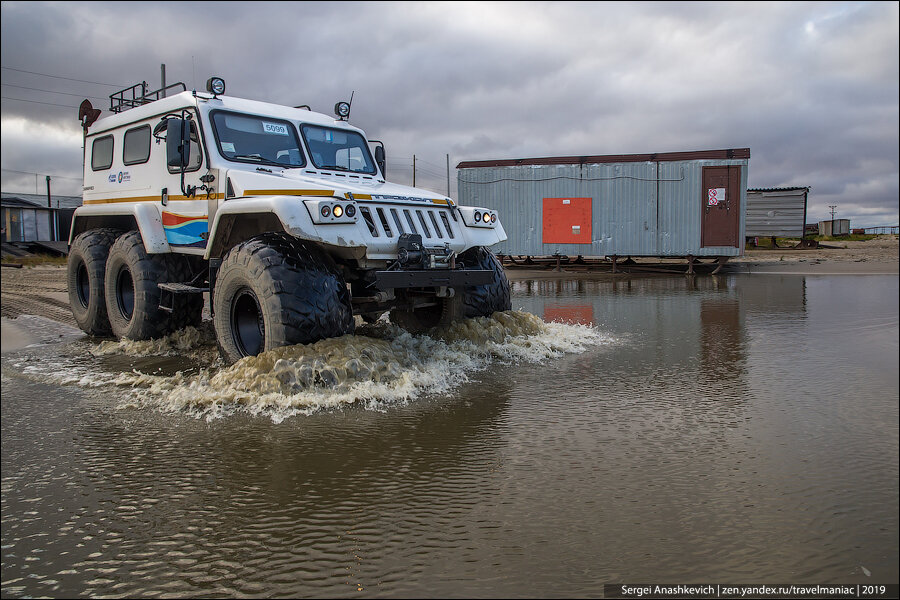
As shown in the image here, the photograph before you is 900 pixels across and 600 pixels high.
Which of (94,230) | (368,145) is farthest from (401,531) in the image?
(94,230)

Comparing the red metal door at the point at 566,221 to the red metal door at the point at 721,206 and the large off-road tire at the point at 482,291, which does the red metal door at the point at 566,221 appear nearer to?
the red metal door at the point at 721,206

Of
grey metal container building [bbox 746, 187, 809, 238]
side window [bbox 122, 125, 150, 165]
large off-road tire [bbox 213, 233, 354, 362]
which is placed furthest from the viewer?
grey metal container building [bbox 746, 187, 809, 238]

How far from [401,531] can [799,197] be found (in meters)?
30.6

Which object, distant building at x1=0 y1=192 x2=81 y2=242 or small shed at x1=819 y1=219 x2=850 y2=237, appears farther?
small shed at x1=819 y1=219 x2=850 y2=237

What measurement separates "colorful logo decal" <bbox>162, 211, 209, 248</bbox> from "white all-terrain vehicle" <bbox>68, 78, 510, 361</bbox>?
2 cm

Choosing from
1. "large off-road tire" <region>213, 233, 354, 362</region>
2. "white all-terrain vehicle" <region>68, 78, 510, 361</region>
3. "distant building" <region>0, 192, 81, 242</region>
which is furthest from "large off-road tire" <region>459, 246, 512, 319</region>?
"distant building" <region>0, 192, 81, 242</region>

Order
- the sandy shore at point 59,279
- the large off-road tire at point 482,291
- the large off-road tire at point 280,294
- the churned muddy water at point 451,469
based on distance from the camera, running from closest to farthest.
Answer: the sandy shore at point 59,279 < the churned muddy water at point 451,469 < the large off-road tire at point 280,294 < the large off-road tire at point 482,291

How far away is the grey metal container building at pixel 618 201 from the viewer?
19.4 m

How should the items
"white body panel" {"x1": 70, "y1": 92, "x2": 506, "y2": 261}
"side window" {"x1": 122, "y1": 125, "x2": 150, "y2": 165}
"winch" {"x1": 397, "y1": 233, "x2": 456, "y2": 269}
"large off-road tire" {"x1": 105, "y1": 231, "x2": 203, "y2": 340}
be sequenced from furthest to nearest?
1. "side window" {"x1": 122, "y1": 125, "x2": 150, "y2": 165}
2. "large off-road tire" {"x1": 105, "y1": 231, "x2": 203, "y2": 340}
3. "winch" {"x1": 397, "y1": 233, "x2": 456, "y2": 269}
4. "white body panel" {"x1": 70, "y1": 92, "x2": 506, "y2": 261}

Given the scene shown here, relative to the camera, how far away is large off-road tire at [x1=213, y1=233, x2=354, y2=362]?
5.41 m

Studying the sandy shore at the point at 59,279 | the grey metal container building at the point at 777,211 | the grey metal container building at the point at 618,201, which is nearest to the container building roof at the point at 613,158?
the grey metal container building at the point at 618,201

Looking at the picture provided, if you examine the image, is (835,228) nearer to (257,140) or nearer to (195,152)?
(257,140)

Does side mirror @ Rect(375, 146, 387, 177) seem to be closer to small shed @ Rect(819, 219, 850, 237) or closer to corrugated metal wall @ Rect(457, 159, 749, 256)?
corrugated metal wall @ Rect(457, 159, 749, 256)

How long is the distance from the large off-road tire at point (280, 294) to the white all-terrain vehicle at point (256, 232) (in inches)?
0.4
